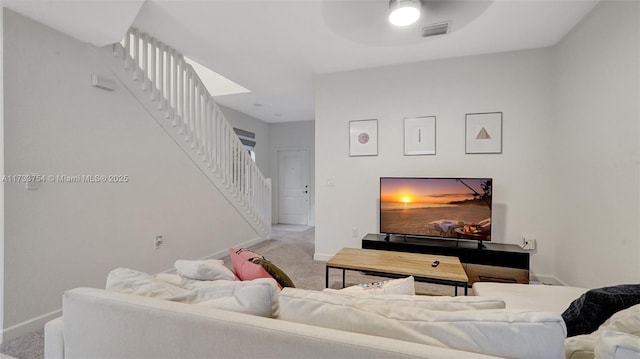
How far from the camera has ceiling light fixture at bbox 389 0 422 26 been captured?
200 cm

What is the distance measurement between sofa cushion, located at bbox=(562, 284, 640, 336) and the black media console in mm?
1902

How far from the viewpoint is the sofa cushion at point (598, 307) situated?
1.00m

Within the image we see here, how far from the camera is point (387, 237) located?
3.29 meters

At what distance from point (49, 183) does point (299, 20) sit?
2.39 m

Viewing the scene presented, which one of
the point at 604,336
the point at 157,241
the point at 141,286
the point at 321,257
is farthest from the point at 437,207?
the point at 157,241

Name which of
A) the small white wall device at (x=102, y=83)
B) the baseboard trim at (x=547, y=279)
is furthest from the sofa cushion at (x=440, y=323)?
the baseboard trim at (x=547, y=279)

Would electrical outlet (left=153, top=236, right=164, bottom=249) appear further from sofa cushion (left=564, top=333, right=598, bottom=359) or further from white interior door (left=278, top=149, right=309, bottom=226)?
white interior door (left=278, top=149, right=309, bottom=226)

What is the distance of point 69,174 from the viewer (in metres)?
2.25

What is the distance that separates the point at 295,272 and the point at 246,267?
2086 mm

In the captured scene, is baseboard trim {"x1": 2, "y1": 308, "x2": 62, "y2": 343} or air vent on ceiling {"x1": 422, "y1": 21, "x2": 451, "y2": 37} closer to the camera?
baseboard trim {"x1": 2, "y1": 308, "x2": 62, "y2": 343}

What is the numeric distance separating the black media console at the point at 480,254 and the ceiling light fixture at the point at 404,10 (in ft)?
7.14

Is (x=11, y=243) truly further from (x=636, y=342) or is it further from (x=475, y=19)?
(x=475, y=19)

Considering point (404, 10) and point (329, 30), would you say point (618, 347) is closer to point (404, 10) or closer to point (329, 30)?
point (404, 10)

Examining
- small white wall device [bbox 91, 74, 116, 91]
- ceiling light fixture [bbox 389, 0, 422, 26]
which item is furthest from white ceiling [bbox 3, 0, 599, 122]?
small white wall device [bbox 91, 74, 116, 91]
